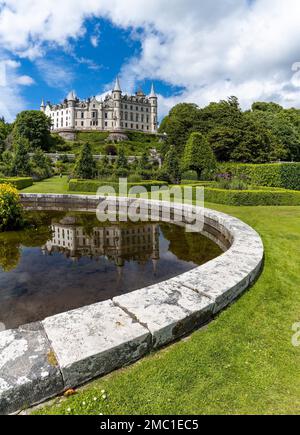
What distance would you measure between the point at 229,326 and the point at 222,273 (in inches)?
36.6

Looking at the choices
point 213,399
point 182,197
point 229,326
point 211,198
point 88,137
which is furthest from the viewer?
point 88,137

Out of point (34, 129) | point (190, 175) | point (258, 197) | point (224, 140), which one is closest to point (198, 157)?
point (190, 175)

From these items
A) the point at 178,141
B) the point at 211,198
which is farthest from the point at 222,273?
the point at 178,141

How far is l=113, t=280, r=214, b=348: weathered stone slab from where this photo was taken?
2574mm

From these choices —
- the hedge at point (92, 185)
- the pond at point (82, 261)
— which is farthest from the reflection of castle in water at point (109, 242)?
the hedge at point (92, 185)

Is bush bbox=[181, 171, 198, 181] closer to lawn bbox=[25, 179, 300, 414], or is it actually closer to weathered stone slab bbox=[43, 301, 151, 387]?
lawn bbox=[25, 179, 300, 414]

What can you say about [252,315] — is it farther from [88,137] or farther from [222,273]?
[88,137]

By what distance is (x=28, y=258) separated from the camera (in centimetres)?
576

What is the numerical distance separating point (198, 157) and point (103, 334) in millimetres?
24172

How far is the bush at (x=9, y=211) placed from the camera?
307 inches

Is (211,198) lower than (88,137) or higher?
lower

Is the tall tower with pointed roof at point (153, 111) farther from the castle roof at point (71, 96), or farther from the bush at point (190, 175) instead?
the bush at point (190, 175)

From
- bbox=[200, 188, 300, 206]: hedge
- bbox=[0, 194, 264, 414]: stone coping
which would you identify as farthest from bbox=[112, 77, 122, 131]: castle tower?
bbox=[0, 194, 264, 414]: stone coping

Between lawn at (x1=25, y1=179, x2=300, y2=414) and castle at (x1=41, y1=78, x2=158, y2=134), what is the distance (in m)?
80.7
